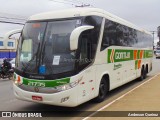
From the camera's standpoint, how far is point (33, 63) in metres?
8.36

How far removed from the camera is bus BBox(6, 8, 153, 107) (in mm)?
7938

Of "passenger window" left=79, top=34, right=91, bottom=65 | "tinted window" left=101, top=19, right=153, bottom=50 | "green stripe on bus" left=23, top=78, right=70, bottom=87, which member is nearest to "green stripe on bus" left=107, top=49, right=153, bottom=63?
"tinted window" left=101, top=19, right=153, bottom=50

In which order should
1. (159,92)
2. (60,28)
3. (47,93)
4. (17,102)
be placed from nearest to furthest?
(47,93)
(60,28)
(17,102)
(159,92)

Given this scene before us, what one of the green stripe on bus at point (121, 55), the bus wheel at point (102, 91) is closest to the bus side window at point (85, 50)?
the bus wheel at point (102, 91)

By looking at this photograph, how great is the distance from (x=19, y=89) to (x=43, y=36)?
67.6 inches

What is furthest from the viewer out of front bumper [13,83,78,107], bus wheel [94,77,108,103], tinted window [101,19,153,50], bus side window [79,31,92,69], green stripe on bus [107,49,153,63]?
green stripe on bus [107,49,153,63]

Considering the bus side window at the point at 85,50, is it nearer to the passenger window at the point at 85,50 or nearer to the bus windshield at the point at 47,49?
the passenger window at the point at 85,50

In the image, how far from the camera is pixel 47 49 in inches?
328

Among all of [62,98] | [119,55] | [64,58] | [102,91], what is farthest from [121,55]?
[62,98]

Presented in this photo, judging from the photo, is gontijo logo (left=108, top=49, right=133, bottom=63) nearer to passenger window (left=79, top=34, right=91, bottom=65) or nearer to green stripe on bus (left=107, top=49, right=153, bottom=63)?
green stripe on bus (left=107, top=49, right=153, bottom=63)

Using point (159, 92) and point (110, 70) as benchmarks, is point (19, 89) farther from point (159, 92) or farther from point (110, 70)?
point (159, 92)

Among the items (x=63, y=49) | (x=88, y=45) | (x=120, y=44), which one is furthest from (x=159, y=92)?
(x=63, y=49)

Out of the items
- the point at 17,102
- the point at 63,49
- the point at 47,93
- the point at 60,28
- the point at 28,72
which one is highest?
the point at 60,28

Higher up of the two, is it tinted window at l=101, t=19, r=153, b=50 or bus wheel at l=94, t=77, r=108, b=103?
tinted window at l=101, t=19, r=153, b=50
